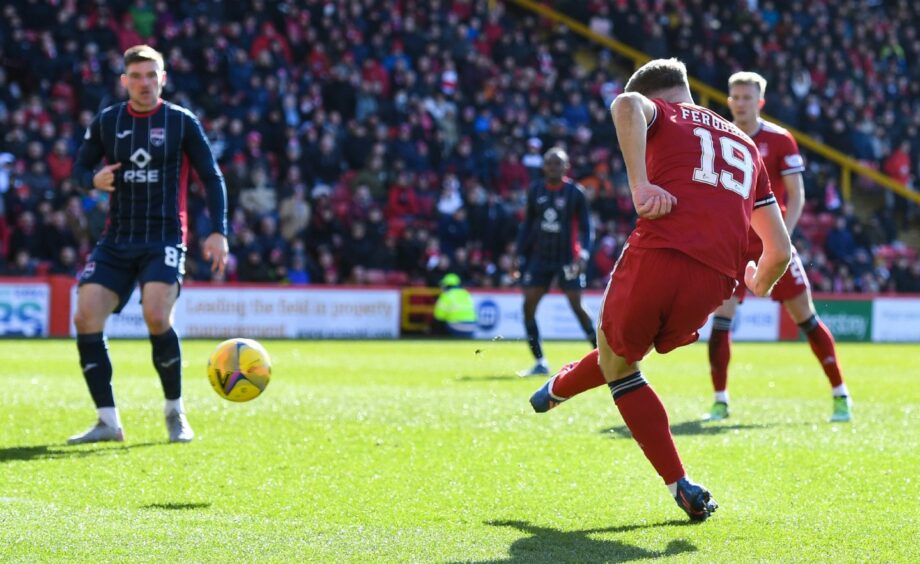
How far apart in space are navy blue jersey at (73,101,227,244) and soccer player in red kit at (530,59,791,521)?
3.31m

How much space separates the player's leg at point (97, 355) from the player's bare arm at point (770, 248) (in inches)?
159

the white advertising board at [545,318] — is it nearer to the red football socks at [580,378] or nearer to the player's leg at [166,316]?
the player's leg at [166,316]

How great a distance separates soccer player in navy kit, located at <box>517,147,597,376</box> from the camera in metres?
13.8

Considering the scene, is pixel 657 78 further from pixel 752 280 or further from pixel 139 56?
pixel 139 56

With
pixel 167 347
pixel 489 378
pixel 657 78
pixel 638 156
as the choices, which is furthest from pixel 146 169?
pixel 489 378

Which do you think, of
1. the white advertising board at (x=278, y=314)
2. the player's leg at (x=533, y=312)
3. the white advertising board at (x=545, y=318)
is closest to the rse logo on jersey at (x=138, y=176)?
the player's leg at (x=533, y=312)

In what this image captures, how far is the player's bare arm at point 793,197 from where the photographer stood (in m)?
9.09

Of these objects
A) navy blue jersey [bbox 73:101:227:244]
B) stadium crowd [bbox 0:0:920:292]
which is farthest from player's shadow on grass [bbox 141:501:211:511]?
stadium crowd [bbox 0:0:920:292]

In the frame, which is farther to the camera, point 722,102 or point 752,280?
point 722,102

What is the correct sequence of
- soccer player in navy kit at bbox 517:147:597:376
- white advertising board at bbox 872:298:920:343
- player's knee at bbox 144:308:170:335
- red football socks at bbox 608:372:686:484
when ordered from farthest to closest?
white advertising board at bbox 872:298:920:343, soccer player in navy kit at bbox 517:147:597:376, player's knee at bbox 144:308:170:335, red football socks at bbox 608:372:686:484

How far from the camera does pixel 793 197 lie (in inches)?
362

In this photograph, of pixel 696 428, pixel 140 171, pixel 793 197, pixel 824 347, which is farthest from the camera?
pixel 824 347

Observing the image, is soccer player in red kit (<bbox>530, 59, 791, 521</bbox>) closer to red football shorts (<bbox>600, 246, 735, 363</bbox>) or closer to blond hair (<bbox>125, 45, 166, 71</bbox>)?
red football shorts (<bbox>600, 246, 735, 363</bbox>)

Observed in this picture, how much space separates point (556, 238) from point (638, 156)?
880 centimetres
